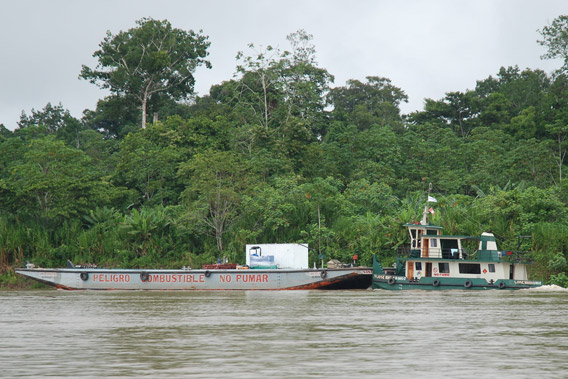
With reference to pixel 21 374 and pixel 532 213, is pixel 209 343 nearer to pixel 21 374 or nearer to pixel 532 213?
pixel 21 374

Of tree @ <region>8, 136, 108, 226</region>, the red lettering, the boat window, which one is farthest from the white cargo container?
tree @ <region>8, 136, 108, 226</region>

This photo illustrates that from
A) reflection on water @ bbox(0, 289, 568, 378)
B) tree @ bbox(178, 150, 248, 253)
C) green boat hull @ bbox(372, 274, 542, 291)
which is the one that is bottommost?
reflection on water @ bbox(0, 289, 568, 378)

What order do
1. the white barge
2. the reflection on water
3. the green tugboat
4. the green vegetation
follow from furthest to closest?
the green vegetation → the white barge → the green tugboat → the reflection on water

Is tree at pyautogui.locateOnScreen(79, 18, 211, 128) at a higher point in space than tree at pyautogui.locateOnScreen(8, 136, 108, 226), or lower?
higher

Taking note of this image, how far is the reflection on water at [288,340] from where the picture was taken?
12.5m

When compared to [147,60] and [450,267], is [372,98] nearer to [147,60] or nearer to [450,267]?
[147,60]

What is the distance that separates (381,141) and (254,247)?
22.2 m

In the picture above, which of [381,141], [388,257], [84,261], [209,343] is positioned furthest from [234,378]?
[381,141]

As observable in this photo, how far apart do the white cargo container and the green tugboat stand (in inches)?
171

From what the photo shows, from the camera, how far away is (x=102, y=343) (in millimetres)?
16047

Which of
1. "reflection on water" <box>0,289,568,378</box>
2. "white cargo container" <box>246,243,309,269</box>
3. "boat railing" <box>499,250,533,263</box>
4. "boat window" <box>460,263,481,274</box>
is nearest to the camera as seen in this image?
"reflection on water" <box>0,289,568,378</box>

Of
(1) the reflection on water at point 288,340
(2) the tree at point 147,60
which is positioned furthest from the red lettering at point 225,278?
(2) the tree at point 147,60

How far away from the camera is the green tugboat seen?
1547 inches

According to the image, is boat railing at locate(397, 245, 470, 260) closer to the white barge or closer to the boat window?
the boat window
